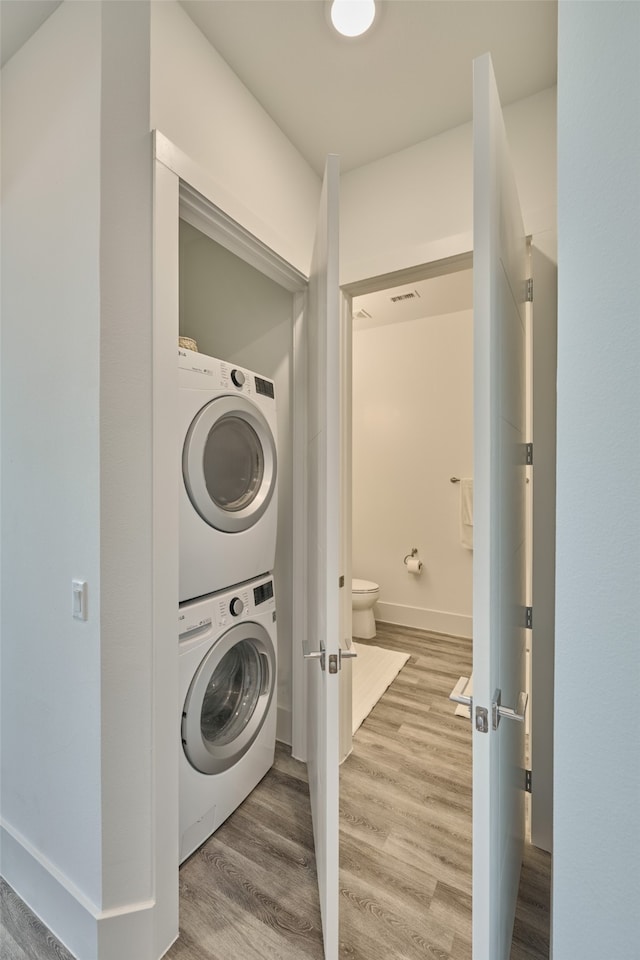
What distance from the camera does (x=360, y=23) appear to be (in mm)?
1198

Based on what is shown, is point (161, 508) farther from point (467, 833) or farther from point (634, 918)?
point (467, 833)

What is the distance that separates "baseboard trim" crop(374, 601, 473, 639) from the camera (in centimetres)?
340

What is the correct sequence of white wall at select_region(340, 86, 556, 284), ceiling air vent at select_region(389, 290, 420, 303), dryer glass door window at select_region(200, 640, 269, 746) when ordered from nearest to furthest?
1. white wall at select_region(340, 86, 556, 284)
2. dryer glass door window at select_region(200, 640, 269, 746)
3. ceiling air vent at select_region(389, 290, 420, 303)

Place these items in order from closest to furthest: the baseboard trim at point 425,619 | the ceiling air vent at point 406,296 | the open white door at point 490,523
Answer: the open white door at point 490,523
the ceiling air vent at point 406,296
the baseboard trim at point 425,619

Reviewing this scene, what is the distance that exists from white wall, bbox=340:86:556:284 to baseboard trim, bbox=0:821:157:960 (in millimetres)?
2306

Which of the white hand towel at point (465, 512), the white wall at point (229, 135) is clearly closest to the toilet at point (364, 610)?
the white hand towel at point (465, 512)

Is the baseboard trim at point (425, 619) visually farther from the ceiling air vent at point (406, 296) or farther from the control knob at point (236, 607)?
the ceiling air vent at point (406, 296)

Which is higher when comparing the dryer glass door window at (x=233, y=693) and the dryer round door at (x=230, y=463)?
the dryer round door at (x=230, y=463)

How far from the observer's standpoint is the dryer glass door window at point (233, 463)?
4.99 ft

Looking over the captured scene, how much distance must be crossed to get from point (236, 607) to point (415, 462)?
2502 millimetres

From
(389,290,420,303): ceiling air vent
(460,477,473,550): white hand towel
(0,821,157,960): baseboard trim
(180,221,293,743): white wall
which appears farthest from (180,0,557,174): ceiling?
(0,821,157,960): baseboard trim

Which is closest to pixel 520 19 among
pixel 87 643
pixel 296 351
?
pixel 296 351

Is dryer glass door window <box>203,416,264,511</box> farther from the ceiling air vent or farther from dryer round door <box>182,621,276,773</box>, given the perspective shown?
the ceiling air vent

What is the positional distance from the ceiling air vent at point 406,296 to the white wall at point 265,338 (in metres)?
1.39
